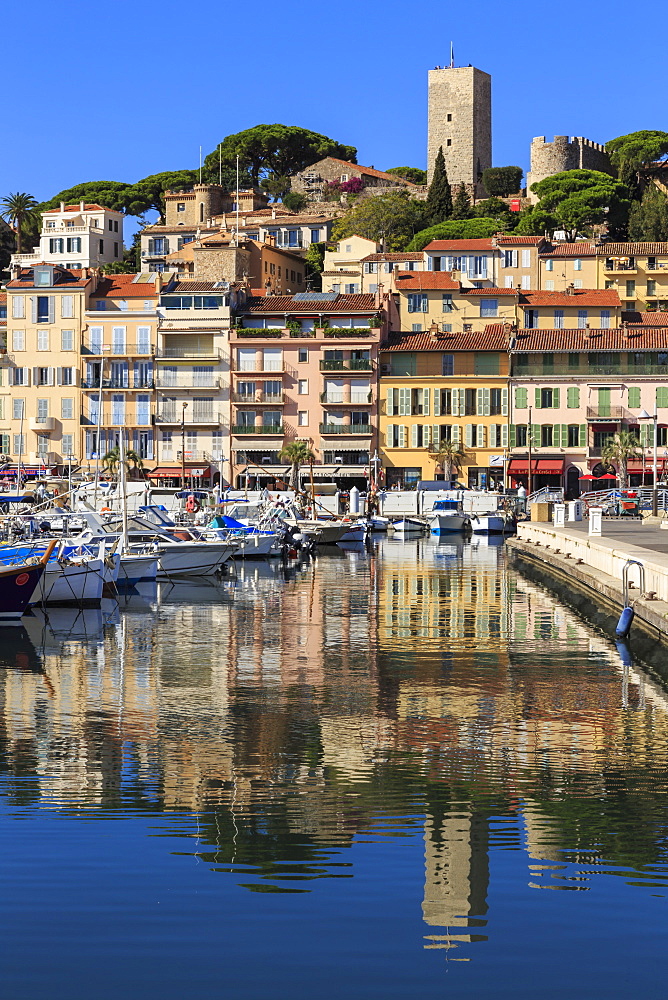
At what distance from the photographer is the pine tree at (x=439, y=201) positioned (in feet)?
396

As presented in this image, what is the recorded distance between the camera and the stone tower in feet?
450

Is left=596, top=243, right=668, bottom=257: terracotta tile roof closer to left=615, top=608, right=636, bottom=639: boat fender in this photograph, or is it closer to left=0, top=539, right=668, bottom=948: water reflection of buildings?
left=0, top=539, right=668, bottom=948: water reflection of buildings

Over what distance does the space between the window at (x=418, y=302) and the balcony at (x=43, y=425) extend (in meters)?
23.5

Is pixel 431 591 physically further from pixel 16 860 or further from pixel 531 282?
pixel 531 282

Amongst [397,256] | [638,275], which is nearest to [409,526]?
[397,256]

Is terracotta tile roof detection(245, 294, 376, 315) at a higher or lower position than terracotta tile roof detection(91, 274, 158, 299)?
lower

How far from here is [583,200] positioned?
117312 mm

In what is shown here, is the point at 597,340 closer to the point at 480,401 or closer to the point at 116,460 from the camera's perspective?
the point at 480,401

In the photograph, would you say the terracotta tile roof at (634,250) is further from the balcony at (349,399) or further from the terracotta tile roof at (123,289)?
the terracotta tile roof at (123,289)

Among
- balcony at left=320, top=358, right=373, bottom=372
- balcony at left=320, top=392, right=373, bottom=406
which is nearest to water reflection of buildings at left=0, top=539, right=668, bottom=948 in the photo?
balcony at left=320, top=392, right=373, bottom=406

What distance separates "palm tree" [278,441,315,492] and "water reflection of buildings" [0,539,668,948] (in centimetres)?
4694

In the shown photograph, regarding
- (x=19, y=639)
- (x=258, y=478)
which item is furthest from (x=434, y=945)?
(x=258, y=478)

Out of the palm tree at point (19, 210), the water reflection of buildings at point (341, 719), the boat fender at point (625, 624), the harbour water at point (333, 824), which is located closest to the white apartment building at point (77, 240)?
the palm tree at point (19, 210)

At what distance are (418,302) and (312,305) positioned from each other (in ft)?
25.9
